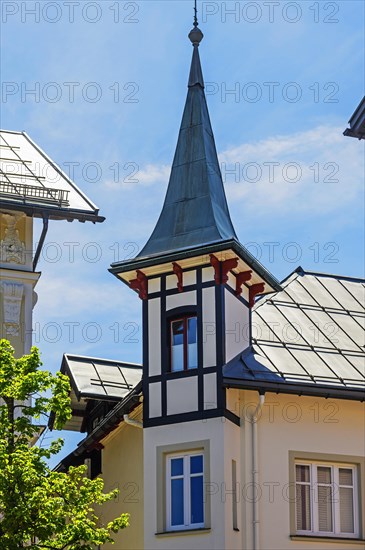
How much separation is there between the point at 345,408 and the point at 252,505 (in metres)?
3.25

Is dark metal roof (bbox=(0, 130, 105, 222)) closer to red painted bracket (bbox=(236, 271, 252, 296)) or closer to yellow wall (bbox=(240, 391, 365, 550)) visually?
red painted bracket (bbox=(236, 271, 252, 296))

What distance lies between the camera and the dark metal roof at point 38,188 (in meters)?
37.1

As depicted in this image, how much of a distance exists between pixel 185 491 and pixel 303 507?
266cm

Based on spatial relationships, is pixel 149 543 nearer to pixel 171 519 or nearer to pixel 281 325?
pixel 171 519

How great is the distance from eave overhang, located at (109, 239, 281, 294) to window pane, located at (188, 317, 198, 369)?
1.29 meters

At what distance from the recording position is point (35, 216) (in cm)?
3747

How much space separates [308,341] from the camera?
1350 inches

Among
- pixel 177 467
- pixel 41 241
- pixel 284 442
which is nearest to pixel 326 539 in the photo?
pixel 284 442

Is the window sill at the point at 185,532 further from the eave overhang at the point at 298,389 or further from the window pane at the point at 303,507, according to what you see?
the eave overhang at the point at 298,389

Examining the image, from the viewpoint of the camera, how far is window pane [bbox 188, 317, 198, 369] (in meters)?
32.2

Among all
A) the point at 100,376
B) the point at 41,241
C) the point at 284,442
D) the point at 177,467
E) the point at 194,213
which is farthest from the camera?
the point at 100,376

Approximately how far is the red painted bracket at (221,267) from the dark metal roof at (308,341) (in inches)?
69.6

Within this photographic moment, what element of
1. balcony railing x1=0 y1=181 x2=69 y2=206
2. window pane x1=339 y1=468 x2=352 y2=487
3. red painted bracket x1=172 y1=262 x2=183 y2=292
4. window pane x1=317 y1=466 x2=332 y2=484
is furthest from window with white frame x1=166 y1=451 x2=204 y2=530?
balcony railing x1=0 y1=181 x2=69 y2=206

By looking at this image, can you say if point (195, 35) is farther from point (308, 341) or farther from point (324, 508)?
point (324, 508)
